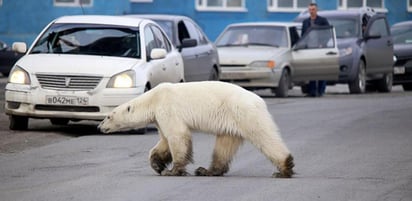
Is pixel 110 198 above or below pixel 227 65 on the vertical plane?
above

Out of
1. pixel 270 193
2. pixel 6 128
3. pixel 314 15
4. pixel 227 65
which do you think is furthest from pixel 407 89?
pixel 270 193

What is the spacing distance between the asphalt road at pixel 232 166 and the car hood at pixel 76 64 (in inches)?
33.7

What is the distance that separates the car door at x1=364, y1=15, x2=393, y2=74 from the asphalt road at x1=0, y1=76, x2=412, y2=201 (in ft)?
29.0

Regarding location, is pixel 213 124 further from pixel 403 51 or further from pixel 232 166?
pixel 403 51

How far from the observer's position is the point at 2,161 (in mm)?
12867

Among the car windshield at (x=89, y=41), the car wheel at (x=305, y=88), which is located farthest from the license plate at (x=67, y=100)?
the car wheel at (x=305, y=88)

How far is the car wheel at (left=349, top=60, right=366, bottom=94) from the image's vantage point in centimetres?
2702

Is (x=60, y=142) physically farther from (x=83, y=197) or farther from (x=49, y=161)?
(x=83, y=197)

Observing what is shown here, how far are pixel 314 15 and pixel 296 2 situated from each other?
16385 mm

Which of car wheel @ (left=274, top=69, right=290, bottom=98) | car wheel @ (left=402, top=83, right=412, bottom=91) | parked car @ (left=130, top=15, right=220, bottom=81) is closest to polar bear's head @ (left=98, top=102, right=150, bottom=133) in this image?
parked car @ (left=130, top=15, right=220, bottom=81)

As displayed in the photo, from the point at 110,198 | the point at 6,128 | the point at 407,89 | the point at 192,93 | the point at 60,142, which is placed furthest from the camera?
the point at 407,89

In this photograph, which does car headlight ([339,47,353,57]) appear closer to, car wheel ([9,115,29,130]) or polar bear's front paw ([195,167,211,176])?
car wheel ([9,115,29,130])

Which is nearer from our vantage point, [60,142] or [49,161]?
[49,161]

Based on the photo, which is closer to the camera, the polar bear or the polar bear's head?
the polar bear
